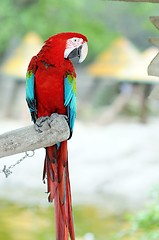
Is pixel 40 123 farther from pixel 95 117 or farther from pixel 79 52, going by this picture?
pixel 95 117

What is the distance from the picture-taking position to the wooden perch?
894mm

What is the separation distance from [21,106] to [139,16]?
105 centimetres

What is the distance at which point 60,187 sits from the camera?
106 cm

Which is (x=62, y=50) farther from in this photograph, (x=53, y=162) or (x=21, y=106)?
(x=21, y=106)

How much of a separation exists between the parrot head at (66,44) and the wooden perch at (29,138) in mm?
138

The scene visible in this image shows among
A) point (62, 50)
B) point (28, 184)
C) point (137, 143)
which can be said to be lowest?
point (62, 50)

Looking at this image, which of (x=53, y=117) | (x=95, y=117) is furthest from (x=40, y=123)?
(x=95, y=117)

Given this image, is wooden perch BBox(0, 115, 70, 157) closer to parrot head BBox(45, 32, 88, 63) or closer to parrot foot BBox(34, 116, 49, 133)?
parrot foot BBox(34, 116, 49, 133)

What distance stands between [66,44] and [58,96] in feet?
0.32

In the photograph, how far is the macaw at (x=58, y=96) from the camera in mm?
1055

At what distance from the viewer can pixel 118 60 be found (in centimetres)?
402

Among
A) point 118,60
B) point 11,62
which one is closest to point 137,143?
point 118,60

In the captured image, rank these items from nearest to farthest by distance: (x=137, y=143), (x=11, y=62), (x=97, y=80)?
(x=137, y=143)
(x=11, y=62)
(x=97, y=80)

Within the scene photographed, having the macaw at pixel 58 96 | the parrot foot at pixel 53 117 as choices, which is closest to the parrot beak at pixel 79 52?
the macaw at pixel 58 96
